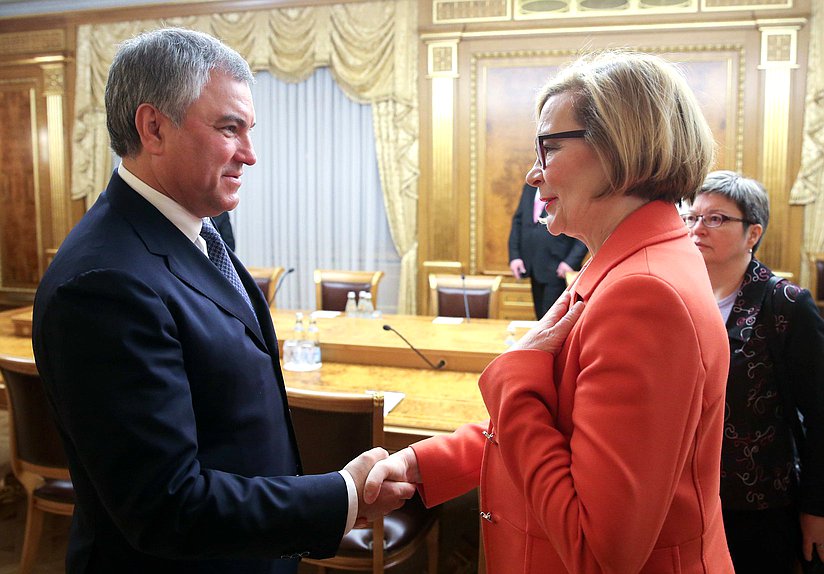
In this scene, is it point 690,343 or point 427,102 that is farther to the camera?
point 427,102

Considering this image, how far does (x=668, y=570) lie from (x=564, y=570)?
15 centimetres

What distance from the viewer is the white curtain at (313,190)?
639cm

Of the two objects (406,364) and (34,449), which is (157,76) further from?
(406,364)

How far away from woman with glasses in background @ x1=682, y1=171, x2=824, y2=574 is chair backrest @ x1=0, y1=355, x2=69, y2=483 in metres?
1.99

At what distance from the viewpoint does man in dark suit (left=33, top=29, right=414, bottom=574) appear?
952 millimetres

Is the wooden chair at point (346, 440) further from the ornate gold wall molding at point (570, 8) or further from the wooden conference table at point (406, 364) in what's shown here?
the ornate gold wall molding at point (570, 8)

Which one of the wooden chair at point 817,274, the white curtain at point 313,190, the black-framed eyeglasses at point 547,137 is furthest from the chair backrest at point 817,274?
the black-framed eyeglasses at point 547,137

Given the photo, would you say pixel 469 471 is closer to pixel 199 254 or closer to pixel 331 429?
pixel 331 429

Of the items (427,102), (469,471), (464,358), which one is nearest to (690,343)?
(469,471)

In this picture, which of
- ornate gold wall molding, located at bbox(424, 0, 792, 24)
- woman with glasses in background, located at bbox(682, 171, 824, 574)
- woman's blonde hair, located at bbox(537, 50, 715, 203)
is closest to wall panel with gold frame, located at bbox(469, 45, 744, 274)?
ornate gold wall molding, located at bbox(424, 0, 792, 24)

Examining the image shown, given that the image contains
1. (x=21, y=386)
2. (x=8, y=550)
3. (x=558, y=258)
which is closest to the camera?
(x=21, y=386)

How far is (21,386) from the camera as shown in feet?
7.23

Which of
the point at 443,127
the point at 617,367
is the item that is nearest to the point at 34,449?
the point at 617,367

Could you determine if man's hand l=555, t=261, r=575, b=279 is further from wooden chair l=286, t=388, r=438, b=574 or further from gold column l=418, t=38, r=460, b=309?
wooden chair l=286, t=388, r=438, b=574
